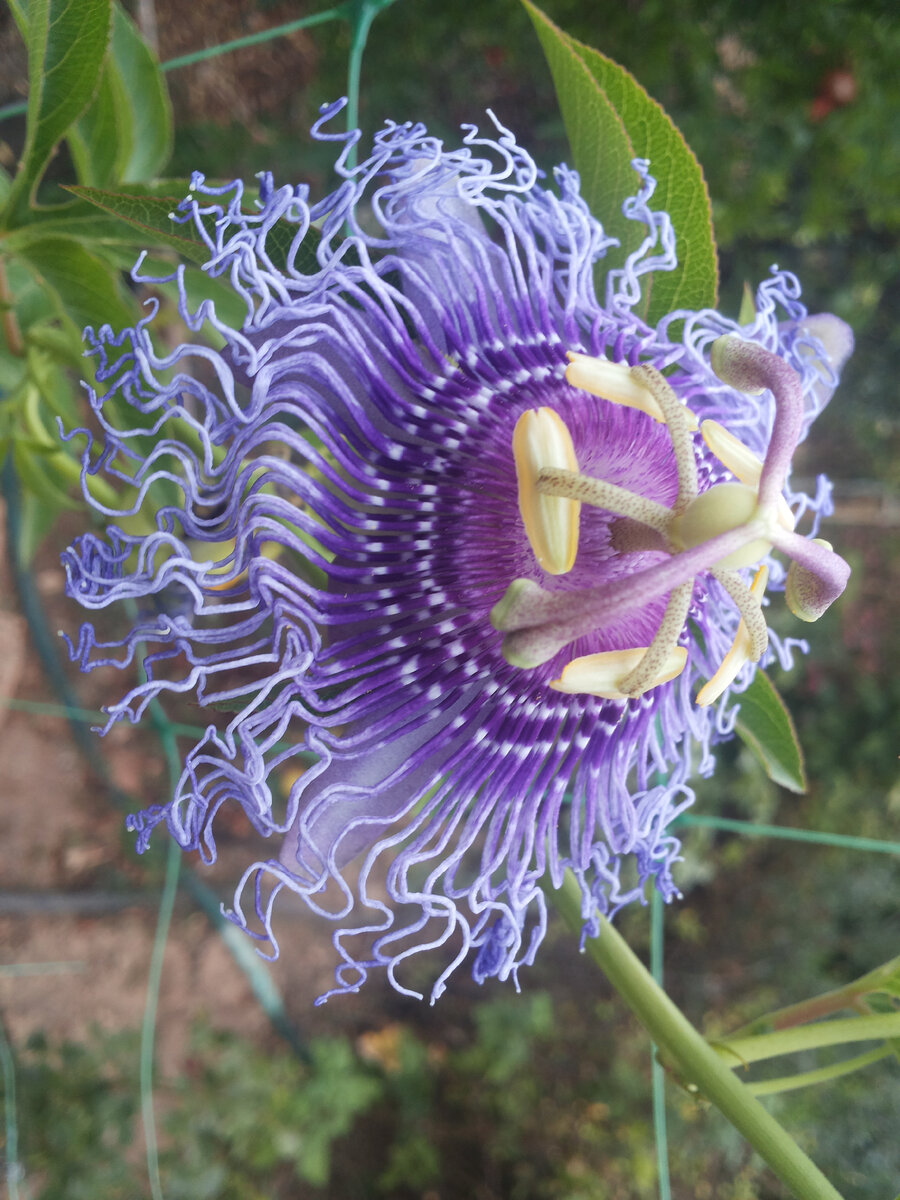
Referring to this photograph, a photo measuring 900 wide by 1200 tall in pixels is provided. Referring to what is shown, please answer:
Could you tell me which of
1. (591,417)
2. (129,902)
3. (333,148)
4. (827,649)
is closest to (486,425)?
(591,417)

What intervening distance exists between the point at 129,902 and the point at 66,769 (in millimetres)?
369

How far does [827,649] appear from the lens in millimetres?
2816

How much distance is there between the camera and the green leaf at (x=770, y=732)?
909 mm

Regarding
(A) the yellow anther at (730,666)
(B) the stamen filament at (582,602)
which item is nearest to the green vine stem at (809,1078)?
(A) the yellow anther at (730,666)

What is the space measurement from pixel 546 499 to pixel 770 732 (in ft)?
1.33

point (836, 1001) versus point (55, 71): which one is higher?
point (55, 71)

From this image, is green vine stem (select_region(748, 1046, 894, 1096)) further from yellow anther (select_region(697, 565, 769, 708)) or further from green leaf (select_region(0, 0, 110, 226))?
green leaf (select_region(0, 0, 110, 226))

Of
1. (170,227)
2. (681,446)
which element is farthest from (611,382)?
(170,227)

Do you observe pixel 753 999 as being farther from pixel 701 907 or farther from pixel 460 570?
pixel 460 570

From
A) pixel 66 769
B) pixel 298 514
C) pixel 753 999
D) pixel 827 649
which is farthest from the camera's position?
pixel 827 649

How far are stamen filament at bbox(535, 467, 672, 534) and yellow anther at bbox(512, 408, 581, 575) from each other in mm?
17

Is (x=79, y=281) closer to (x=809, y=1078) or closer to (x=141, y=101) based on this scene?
(x=141, y=101)

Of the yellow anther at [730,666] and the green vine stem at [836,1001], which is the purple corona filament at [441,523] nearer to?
the yellow anther at [730,666]

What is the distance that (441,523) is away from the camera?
81 centimetres
